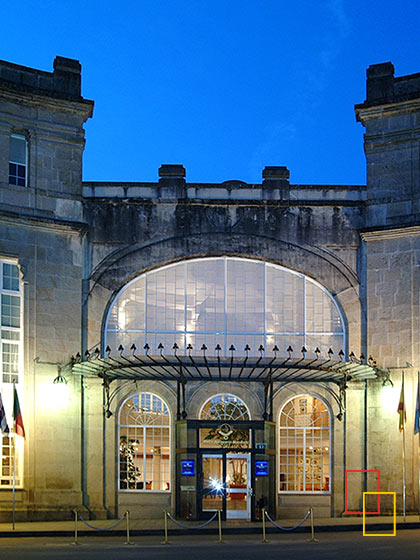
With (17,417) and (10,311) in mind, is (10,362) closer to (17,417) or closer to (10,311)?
(10,311)

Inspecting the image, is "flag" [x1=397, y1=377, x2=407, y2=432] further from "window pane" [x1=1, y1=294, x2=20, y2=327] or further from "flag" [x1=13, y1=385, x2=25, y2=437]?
"window pane" [x1=1, y1=294, x2=20, y2=327]

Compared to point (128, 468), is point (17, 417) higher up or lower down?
higher up

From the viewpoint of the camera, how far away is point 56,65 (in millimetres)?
31984

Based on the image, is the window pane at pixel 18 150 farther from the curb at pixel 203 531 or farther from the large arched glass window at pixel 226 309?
the curb at pixel 203 531

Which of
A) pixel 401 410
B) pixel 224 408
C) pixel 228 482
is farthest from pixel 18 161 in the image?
pixel 401 410

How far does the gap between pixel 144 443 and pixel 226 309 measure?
5253mm

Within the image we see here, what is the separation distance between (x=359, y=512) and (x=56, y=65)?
18.0 meters

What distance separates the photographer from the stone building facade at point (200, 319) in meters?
30.2

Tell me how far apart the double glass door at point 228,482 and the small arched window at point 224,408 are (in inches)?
58.5

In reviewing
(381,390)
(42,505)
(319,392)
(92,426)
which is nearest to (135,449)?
(92,426)

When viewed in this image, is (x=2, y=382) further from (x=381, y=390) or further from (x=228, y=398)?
(x=381, y=390)

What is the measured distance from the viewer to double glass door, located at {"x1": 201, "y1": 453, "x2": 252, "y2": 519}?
99.4 feet

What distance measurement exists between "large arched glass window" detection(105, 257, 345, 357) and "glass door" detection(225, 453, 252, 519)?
3.56 metres

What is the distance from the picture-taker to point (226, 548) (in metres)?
23.8
